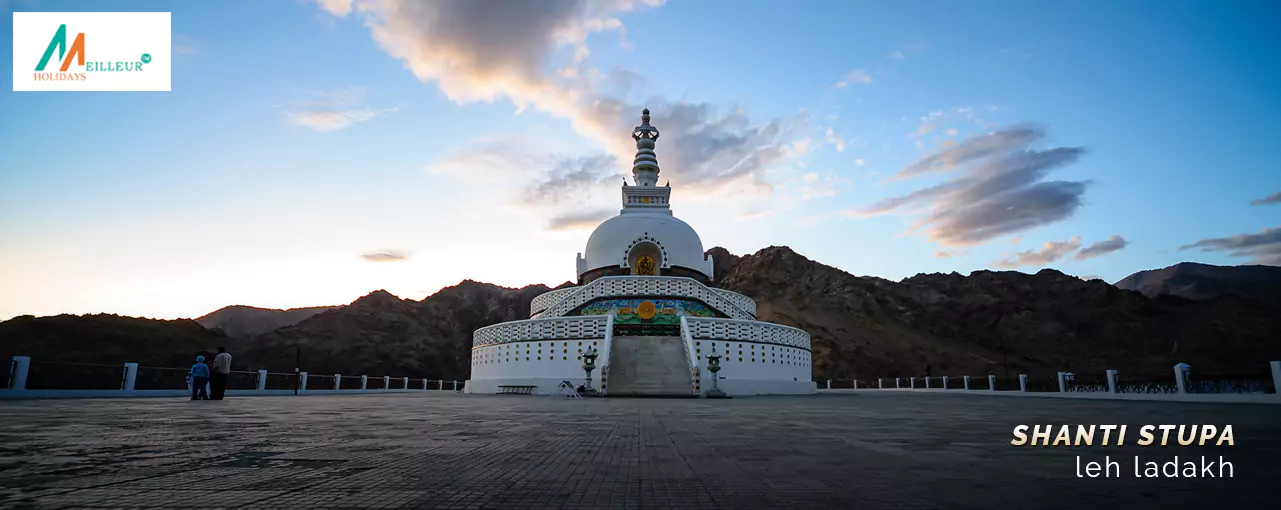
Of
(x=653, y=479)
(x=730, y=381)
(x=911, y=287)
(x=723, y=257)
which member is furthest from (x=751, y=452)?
(x=723, y=257)

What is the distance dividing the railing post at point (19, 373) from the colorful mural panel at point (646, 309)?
22.4 m

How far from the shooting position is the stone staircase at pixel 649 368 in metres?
25.8

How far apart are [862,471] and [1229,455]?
9.65ft

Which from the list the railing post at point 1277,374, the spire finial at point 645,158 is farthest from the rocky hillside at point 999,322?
the railing post at point 1277,374

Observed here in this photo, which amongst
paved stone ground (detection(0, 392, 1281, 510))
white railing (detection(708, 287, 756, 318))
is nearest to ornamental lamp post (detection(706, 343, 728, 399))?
white railing (detection(708, 287, 756, 318))

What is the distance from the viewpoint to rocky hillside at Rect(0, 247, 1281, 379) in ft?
261

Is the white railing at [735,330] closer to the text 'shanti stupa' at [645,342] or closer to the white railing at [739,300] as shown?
the text 'shanti stupa' at [645,342]

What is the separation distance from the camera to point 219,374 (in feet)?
54.3

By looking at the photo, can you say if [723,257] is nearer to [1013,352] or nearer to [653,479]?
[1013,352]

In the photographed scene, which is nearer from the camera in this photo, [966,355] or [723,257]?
[966,355]

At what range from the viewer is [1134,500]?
2801 millimetres

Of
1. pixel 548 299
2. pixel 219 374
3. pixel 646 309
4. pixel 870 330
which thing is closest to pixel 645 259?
pixel 548 299

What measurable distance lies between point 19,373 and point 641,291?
81.2 feet

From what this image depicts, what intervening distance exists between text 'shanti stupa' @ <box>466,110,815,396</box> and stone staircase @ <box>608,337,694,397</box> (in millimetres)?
44
